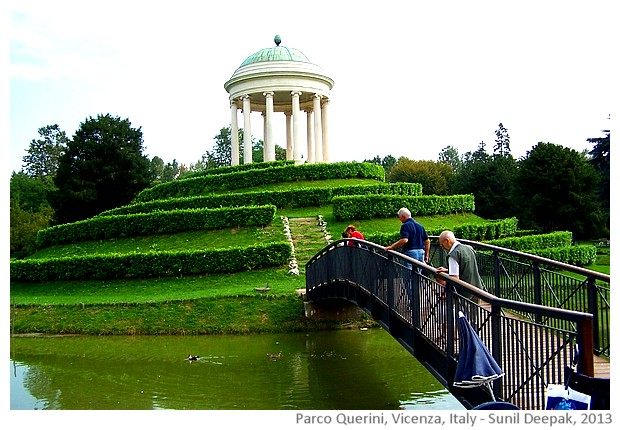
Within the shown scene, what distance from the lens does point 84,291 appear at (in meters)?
22.6

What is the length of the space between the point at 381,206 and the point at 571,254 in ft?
29.6

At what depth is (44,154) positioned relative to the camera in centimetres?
9238

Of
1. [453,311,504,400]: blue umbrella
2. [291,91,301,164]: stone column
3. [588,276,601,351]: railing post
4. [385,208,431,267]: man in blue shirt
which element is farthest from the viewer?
[291,91,301,164]: stone column

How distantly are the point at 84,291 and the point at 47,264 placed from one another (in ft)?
8.57

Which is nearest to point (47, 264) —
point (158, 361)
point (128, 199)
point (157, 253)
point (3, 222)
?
point (157, 253)

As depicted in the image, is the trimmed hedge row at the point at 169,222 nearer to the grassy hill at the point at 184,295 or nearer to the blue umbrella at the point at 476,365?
the grassy hill at the point at 184,295

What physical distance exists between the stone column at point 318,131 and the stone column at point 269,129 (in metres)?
3.43

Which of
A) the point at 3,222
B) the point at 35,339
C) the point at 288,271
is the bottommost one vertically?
the point at 35,339

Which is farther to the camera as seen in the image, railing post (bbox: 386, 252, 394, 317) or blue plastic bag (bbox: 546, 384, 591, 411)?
railing post (bbox: 386, 252, 394, 317)

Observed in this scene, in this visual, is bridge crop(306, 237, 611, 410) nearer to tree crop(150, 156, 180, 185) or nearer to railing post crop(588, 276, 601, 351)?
railing post crop(588, 276, 601, 351)

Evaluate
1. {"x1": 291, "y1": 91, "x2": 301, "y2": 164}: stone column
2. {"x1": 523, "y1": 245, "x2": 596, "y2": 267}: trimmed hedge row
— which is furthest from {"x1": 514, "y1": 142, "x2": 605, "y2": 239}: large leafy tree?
{"x1": 291, "y1": 91, "x2": 301, "y2": 164}: stone column

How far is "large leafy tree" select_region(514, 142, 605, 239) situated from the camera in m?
44.8

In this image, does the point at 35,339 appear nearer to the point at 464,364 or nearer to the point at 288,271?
the point at 288,271

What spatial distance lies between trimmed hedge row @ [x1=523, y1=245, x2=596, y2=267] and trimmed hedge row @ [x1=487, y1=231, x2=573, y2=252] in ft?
1.34
